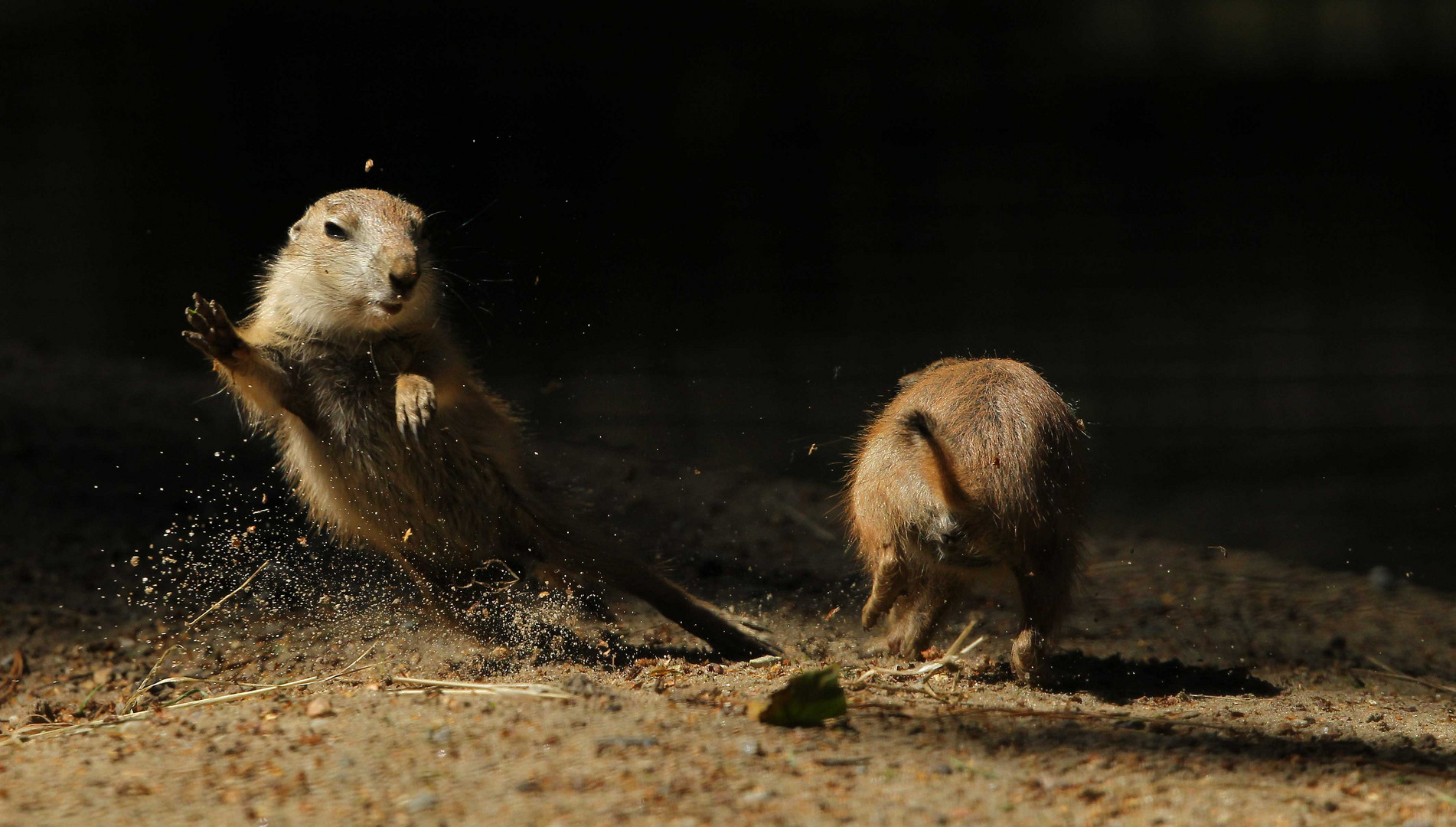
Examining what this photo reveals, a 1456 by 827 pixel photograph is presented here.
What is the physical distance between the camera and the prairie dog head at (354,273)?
397 cm

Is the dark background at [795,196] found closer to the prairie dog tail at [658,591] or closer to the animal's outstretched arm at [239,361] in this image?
the prairie dog tail at [658,591]

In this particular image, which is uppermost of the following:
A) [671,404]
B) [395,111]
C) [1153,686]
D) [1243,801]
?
[395,111]

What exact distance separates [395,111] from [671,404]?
269cm

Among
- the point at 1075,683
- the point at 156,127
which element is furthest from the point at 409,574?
the point at 156,127

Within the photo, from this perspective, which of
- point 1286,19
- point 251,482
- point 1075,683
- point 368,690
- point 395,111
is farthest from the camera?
point 395,111

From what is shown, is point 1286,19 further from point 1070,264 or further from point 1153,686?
point 1153,686

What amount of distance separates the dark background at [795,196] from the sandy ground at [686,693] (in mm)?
1212

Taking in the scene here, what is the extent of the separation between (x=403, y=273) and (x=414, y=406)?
471mm

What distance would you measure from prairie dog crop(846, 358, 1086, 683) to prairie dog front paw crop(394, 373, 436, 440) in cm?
150

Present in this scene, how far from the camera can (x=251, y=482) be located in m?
6.04

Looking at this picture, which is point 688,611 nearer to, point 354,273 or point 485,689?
point 485,689

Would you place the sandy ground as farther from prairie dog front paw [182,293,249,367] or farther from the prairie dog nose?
the prairie dog nose

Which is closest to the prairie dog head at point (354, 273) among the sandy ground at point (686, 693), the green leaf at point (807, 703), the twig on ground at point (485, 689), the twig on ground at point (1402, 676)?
the sandy ground at point (686, 693)

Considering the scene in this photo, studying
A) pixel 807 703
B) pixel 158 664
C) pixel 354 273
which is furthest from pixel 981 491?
pixel 158 664
